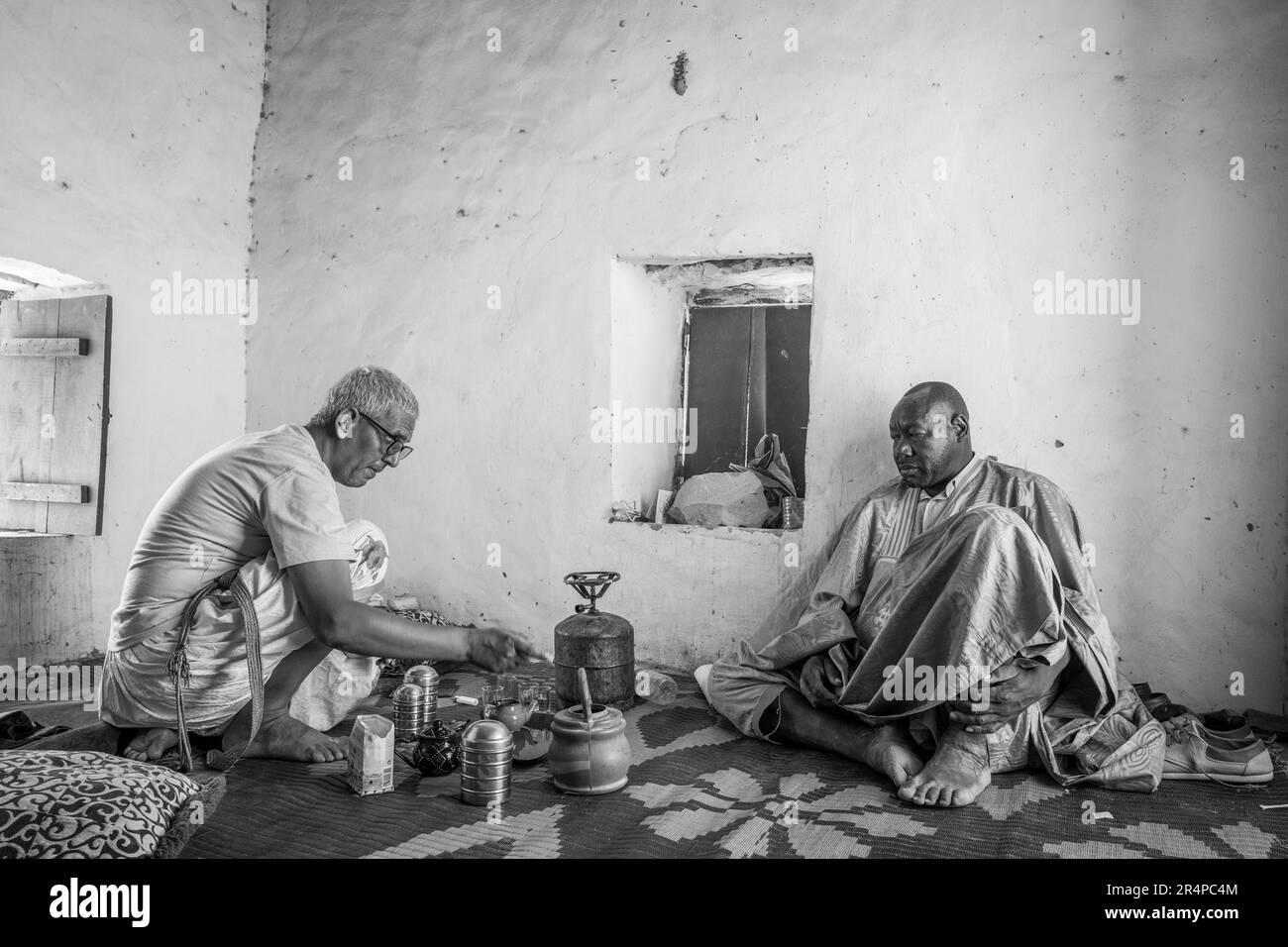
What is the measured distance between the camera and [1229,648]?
132 inches

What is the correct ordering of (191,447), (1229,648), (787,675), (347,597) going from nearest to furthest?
(347,597) < (787,675) < (1229,648) < (191,447)

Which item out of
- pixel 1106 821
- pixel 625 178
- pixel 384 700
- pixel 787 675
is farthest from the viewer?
pixel 625 178

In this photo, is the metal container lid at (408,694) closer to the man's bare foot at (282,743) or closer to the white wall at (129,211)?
the man's bare foot at (282,743)

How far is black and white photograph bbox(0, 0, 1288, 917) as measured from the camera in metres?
2.52

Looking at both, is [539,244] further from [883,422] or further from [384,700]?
[384,700]

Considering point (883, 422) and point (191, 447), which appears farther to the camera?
Result: point (191, 447)

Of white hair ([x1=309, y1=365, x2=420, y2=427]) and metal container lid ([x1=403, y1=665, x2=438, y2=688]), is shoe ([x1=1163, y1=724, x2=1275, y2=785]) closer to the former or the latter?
metal container lid ([x1=403, y1=665, x2=438, y2=688])

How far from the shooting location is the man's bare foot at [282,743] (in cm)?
276

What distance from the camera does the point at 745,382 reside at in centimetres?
471

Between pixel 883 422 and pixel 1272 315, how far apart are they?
144 cm

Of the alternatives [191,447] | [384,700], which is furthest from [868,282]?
[191,447]

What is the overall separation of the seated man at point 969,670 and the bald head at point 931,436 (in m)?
0.12

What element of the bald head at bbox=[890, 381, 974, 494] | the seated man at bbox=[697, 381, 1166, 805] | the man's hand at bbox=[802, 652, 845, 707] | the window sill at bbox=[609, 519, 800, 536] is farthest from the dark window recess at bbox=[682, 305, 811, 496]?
the man's hand at bbox=[802, 652, 845, 707]

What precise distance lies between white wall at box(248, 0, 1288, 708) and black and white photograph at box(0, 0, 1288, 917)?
0.8 inches
